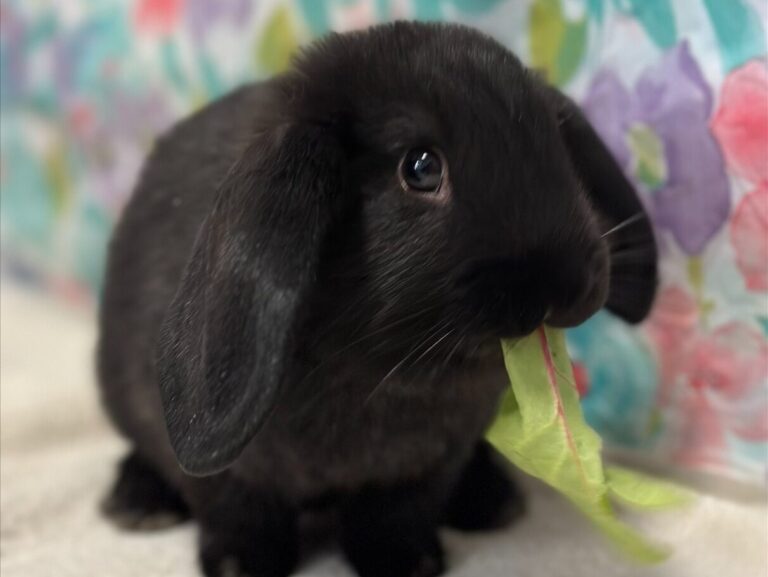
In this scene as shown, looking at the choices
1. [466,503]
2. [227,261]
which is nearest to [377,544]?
Answer: [466,503]

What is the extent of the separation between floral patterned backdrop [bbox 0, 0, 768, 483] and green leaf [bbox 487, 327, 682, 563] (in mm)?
405

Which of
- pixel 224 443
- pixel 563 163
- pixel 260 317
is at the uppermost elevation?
pixel 563 163

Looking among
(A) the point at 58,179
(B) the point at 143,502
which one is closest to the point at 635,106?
(B) the point at 143,502

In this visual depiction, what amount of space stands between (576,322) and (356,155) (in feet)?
0.80

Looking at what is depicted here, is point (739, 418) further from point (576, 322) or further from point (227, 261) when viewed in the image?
point (227, 261)

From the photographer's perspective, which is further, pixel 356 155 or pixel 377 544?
pixel 377 544

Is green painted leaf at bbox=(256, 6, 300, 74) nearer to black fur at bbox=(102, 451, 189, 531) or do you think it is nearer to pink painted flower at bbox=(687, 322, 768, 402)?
black fur at bbox=(102, 451, 189, 531)

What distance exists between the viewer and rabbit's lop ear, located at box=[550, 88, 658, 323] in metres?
1.06

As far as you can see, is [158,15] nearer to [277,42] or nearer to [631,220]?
[277,42]

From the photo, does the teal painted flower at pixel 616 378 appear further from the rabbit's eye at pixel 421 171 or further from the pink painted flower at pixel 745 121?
the rabbit's eye at pixel 421 171

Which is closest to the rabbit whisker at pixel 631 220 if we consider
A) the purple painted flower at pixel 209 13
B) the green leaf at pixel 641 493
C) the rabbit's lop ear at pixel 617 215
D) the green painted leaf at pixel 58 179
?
the rabbit's lop ear at pixel 617 215

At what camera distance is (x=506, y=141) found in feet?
2.81

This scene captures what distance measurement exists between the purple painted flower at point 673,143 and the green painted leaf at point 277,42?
514 mm

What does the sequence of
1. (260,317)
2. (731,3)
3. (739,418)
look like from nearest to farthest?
(260,317), (731,3), (739,418)
